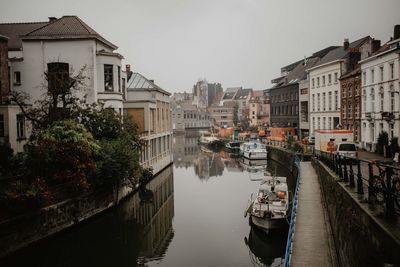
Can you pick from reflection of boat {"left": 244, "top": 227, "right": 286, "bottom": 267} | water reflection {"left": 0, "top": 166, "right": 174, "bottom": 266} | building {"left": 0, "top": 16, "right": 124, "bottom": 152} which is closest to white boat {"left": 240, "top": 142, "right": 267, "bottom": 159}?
building {"left": 0, "top": 16, "right": 124, "bottom": 152}

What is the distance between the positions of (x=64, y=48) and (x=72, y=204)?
14.9m

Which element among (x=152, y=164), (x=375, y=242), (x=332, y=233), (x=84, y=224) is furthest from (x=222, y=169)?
(x=375, y=242)

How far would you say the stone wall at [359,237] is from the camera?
25.8ft

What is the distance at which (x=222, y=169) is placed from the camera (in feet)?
152

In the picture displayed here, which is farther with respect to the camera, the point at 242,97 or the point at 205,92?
Answer: the point at 205,92

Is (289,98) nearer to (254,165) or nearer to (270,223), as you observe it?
Result: (254,165)

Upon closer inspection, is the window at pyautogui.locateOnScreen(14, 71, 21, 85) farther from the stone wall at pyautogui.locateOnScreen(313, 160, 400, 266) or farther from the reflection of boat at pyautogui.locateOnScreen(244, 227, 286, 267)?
the stone wall at pyautogui.locateOnScreen(313, 160, 400, 266)

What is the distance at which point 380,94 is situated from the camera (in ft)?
112

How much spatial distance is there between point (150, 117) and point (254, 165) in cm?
1744

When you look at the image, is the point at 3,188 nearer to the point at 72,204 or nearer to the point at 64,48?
the point at 72,204

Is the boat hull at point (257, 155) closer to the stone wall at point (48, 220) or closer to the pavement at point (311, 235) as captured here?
the pavement at point (311, 235)

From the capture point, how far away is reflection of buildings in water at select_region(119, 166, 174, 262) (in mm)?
18500

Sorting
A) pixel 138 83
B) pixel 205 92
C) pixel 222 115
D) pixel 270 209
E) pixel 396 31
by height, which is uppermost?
pixel 205 92

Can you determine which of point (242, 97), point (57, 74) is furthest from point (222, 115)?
point (57, 74)
